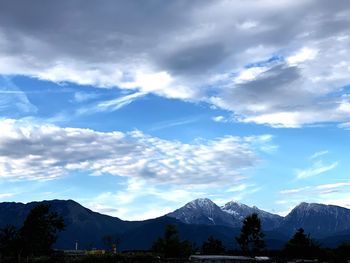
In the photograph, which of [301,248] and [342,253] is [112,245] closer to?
[301,248]

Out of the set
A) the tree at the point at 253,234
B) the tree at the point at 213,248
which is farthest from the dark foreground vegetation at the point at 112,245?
the tree at the point at 213,248

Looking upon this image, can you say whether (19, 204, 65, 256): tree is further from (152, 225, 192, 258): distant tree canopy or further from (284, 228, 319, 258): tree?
(284, 228, 319, 258): tree

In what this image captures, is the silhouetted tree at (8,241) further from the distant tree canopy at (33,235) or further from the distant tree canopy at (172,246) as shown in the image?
the distant tree canopy at (172,246)

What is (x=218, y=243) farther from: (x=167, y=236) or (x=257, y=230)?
(x=167, y=236)

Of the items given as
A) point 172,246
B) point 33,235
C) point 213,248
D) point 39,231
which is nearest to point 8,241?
point 33,235

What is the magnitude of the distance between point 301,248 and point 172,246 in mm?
42220

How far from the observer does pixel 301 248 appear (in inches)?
5423

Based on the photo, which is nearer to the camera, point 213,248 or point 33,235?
point 33,235

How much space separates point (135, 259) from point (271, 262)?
3537 cm

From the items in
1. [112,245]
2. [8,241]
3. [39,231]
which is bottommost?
[112,245]

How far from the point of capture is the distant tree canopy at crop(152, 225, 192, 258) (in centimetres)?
11416

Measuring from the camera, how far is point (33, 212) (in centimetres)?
12912

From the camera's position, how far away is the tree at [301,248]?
13725cm

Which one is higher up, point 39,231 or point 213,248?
point 39,231
